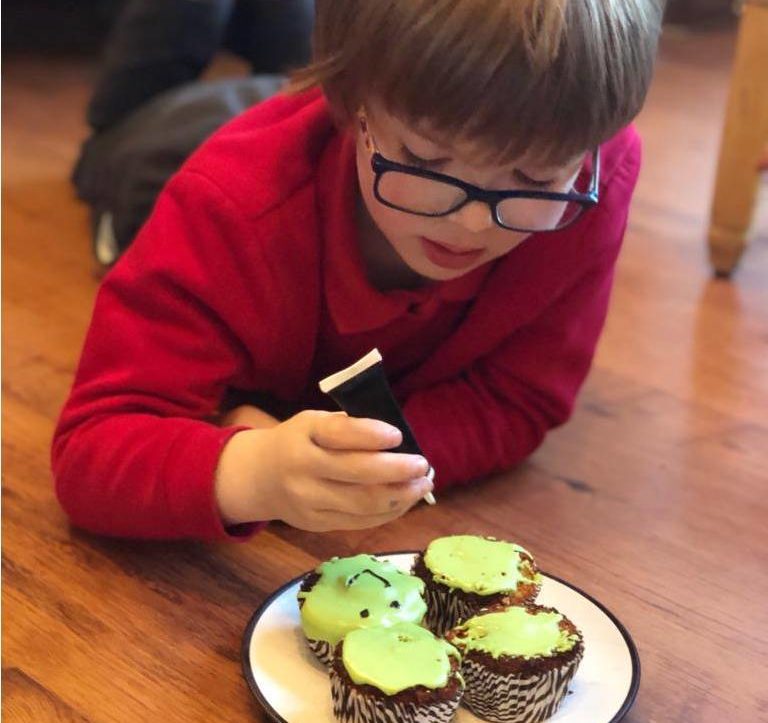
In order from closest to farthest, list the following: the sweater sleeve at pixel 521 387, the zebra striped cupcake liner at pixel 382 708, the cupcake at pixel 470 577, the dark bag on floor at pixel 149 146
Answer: the zebra striped cupcake liner at pixel 382 708 → the cupcake at pixel 470 577 → the sweater sleeve at pixel 521 387 → the dark bag on floor at pixel 149 146

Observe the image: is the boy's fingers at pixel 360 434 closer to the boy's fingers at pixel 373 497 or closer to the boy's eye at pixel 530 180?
the boy's fingers at pixel 373 497

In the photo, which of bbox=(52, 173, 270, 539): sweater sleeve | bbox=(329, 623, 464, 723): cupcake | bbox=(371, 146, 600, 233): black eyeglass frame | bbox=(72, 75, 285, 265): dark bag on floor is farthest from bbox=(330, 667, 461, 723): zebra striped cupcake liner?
bbox=(72, 75, 285, 265): dark bag on floor

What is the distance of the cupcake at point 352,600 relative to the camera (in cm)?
77

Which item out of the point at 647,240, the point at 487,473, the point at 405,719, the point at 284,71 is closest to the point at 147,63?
the point at 284,71

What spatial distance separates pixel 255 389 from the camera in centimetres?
107

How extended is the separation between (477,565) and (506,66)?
1.08 feet

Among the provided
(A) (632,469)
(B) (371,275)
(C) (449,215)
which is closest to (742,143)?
(A) (632,469)

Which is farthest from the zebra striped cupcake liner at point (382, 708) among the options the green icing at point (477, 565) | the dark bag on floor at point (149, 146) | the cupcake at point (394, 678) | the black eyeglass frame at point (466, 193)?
the dark bag on floor at point (149, 146)

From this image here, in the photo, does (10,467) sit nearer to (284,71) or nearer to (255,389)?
(255,389)

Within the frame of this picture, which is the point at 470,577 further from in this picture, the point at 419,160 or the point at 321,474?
the point at 419,160

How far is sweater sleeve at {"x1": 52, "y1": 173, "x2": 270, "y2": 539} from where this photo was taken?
2.95 feet

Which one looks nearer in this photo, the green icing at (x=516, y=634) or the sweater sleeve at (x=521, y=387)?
the green icing at (x=516, y=634)

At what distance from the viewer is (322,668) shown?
2.58 feet

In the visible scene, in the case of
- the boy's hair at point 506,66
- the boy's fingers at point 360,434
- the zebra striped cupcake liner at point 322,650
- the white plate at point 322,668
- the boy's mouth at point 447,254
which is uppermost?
the boy's hair at point 506,66
